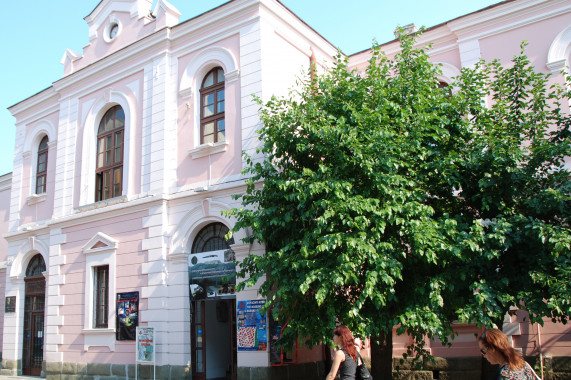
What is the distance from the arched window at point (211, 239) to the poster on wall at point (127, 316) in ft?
7.53

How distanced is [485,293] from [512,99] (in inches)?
161

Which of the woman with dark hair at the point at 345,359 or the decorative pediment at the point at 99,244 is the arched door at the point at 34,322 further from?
the woman with dark hair at the point at 345,359

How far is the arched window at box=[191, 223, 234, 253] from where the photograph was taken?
535 inches

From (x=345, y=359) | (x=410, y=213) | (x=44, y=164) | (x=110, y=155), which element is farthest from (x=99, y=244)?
(x=345, y=359)

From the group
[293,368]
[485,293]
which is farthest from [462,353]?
[485,293]

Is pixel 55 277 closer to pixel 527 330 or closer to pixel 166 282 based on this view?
pixel 166 282

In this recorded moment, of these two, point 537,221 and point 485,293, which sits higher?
point 537,221

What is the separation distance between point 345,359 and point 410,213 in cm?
315

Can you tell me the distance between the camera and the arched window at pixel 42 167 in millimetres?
19484

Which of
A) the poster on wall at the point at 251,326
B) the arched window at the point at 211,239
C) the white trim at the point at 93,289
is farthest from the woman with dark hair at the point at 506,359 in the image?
the white trim at the point at 93,289

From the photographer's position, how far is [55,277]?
1694 centimetres

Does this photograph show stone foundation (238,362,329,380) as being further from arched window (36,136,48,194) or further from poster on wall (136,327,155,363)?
arched window (36,136,48,194)

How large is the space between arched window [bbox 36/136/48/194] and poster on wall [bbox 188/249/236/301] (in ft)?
28.9

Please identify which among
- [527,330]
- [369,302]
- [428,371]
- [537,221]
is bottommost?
[428,371]
